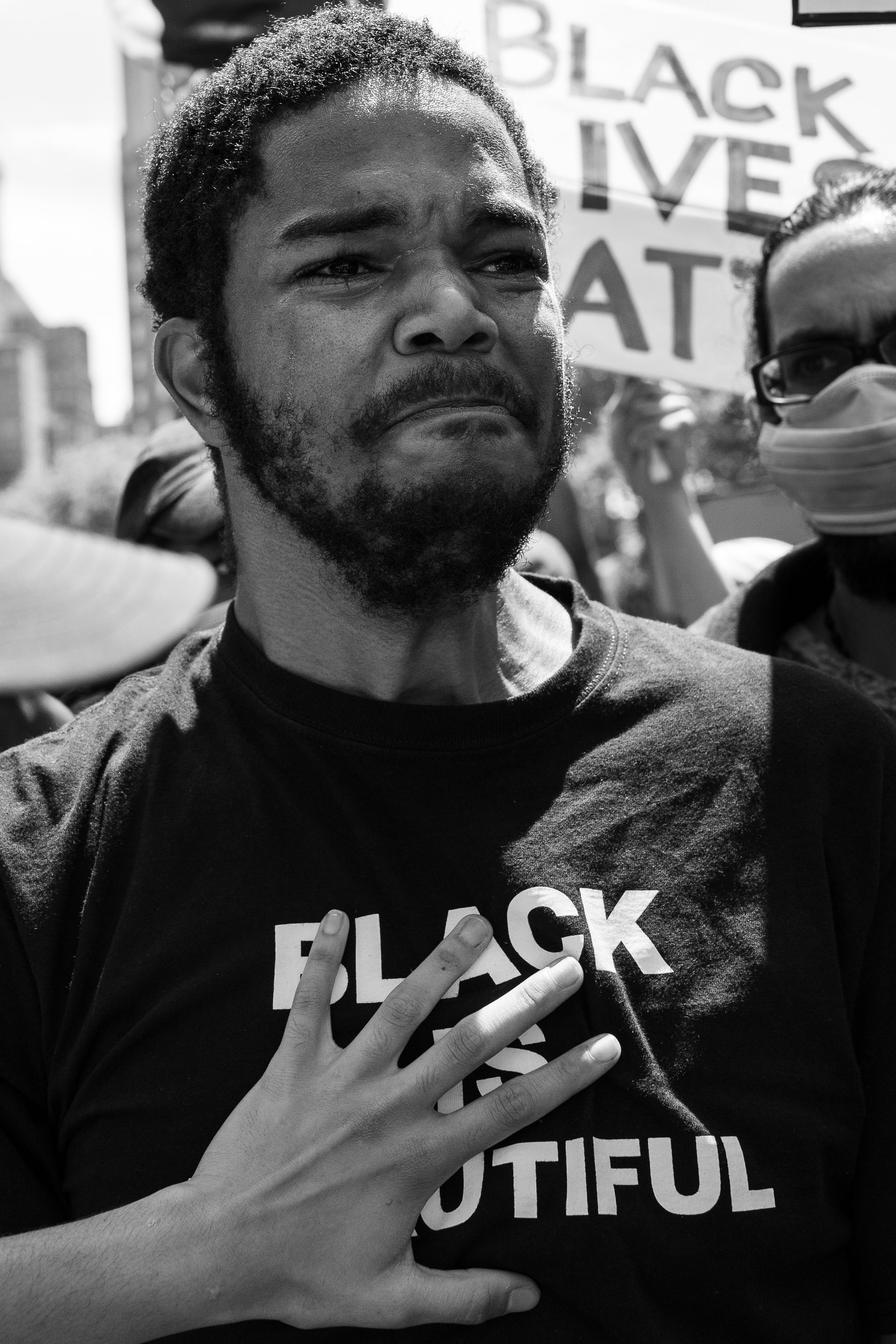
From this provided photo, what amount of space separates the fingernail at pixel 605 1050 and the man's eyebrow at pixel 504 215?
103 centimetres

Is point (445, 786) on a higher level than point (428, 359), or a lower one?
lower

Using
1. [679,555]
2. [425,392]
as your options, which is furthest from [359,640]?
[679,555]

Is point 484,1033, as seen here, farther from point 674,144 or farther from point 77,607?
point 674,144

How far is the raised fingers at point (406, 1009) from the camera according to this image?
4.96 ft

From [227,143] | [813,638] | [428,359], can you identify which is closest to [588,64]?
[813,638]

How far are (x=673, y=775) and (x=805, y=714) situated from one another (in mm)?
218

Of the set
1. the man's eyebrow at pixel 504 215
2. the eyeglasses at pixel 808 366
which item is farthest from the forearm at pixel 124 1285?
the eyeglasses at pixel 808 366

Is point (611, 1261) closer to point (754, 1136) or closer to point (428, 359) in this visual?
point (754, 1136)

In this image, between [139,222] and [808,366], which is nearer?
[139,222]

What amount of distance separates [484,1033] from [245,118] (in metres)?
1.23

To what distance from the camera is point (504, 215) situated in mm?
1830

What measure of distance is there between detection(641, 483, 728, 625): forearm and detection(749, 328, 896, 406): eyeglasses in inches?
37.1

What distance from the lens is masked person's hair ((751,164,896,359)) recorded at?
2.82m

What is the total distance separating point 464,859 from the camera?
66.2 inches
